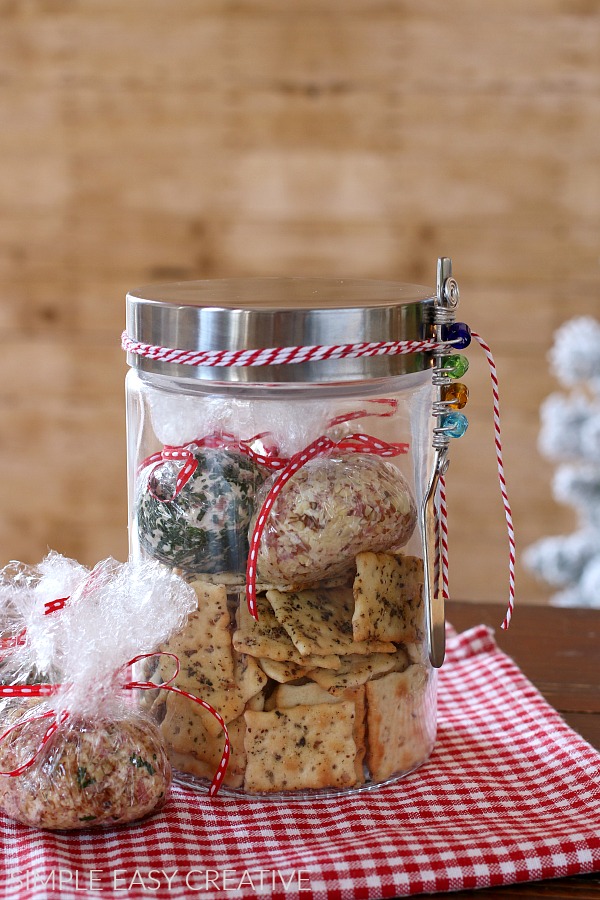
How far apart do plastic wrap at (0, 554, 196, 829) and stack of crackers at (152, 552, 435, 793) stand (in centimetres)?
3

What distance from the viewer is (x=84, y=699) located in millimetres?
652

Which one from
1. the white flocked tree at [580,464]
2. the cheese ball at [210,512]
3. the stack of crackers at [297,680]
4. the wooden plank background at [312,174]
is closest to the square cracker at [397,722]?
the stack of crackers at [297,680]

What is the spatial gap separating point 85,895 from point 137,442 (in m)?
0.33

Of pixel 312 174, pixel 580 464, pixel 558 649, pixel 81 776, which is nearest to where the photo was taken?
pixel 81 776

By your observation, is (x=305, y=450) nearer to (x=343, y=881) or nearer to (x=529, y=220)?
(x=343, y=881)

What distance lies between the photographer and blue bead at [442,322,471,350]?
2.40ft

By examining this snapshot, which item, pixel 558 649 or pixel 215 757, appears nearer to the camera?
pixel 215 757

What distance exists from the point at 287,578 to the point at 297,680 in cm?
7

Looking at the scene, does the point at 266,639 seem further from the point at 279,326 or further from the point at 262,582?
the point at 279,326

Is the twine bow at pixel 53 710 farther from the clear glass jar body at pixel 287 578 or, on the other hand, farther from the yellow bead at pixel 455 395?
the yellow bead at pixel 455 395

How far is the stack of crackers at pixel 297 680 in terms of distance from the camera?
69cm

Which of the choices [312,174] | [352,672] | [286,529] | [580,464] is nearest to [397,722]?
[352,672]

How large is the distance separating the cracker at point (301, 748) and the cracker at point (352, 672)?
0.05ft

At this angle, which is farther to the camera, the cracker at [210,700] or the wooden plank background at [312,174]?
the wooden plank background at [312,174]
